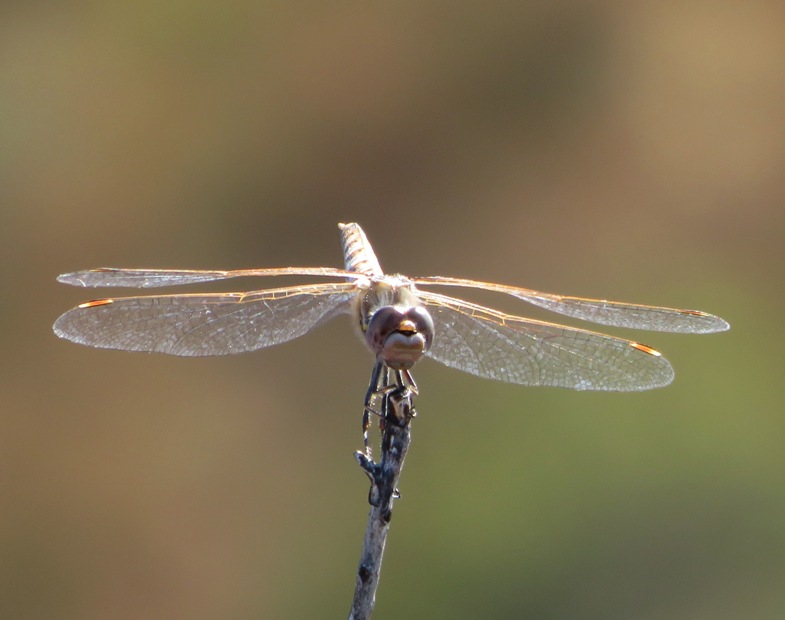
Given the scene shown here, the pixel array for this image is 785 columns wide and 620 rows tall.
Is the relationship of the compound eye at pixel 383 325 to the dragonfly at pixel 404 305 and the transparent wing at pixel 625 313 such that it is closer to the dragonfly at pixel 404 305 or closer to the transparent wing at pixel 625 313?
the dragonfly at pixel 404 305

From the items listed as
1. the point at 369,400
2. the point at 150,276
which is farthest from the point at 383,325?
the point at 150,276

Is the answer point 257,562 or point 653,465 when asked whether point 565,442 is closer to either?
point 653,465

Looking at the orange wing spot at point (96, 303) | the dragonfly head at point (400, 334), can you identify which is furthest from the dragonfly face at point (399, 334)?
the orange wing spot at point (96, 303)

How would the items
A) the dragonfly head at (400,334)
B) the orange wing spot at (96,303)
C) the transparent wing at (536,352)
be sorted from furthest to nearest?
the transparent wing at (536,352) → the orange wing spot at (96,303) → the dragonfly head at (400,334)

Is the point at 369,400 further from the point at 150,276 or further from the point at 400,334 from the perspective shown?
the point at 150,276

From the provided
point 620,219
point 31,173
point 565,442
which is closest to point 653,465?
point 565,442
